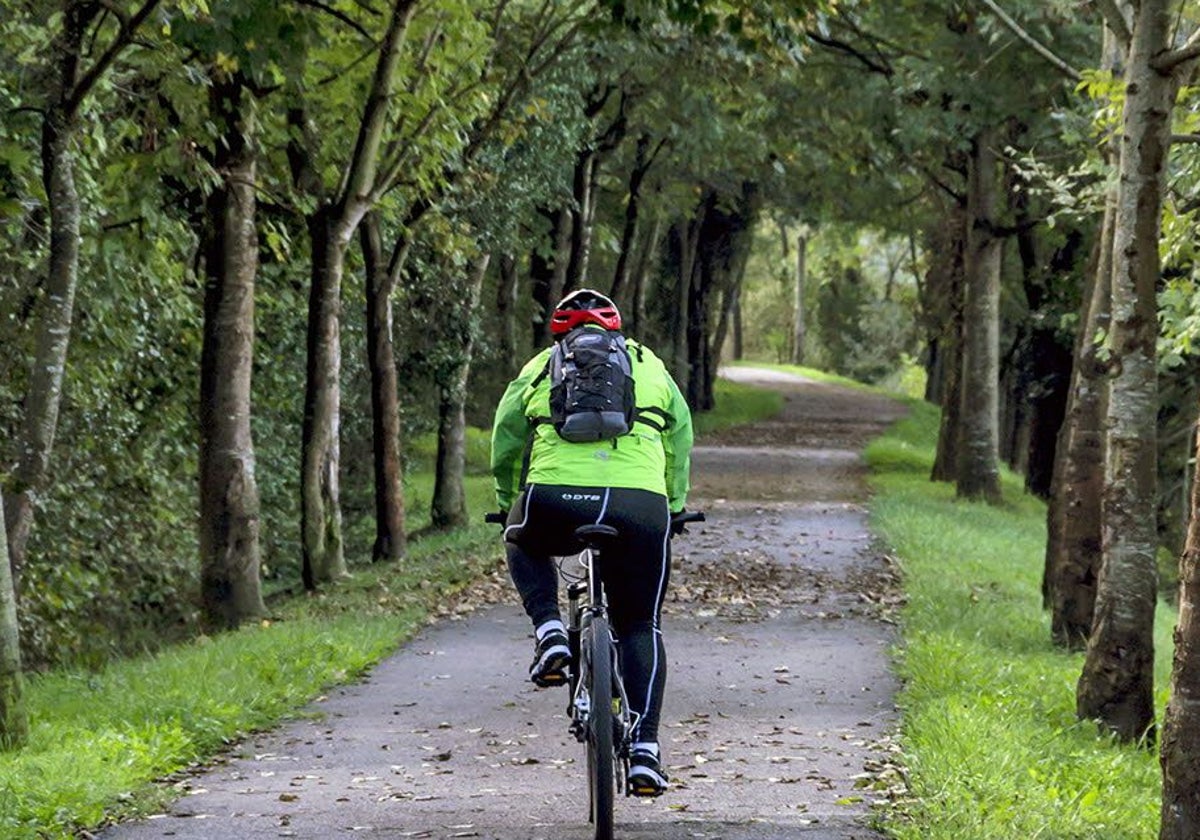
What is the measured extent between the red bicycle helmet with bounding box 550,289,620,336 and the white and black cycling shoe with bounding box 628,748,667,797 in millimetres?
1597

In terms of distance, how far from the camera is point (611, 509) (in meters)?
6.91

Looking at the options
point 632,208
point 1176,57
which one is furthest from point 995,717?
point 632,208

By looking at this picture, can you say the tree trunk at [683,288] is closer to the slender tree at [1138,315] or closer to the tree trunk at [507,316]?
the tree trunk at [507,316]

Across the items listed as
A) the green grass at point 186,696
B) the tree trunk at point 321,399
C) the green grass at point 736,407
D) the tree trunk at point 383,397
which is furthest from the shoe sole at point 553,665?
the green grass at point 736,407

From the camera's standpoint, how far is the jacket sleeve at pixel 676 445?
23.9ft

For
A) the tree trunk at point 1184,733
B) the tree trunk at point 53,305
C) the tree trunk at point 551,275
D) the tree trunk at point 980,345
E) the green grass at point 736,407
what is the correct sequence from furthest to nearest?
the green grass at point 736,407 < the tree trunk at point 551,275 < the tree trunk at point 980,345 < the tree trunk at point 53,305 < the tree trunk at point 1184,733

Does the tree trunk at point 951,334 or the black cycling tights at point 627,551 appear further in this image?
the tree trunk at point 951,334

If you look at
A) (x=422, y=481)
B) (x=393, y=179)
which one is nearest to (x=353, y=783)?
(x=393, y=179)

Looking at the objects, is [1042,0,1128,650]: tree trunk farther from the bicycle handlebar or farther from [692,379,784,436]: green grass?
[692,379,784,436]: green grass

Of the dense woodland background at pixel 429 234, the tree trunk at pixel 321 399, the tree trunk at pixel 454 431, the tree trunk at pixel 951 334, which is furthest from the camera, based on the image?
the tree trunk at pixel 951 334

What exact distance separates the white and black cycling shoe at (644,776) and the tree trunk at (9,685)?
3.78m

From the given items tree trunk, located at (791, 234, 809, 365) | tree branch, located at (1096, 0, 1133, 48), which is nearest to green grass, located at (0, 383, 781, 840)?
tree branch, located at (1096, 0, 1133, 48)

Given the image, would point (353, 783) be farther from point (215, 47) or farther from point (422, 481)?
point (422, 481)

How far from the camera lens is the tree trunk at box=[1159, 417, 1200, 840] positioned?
640 cm
